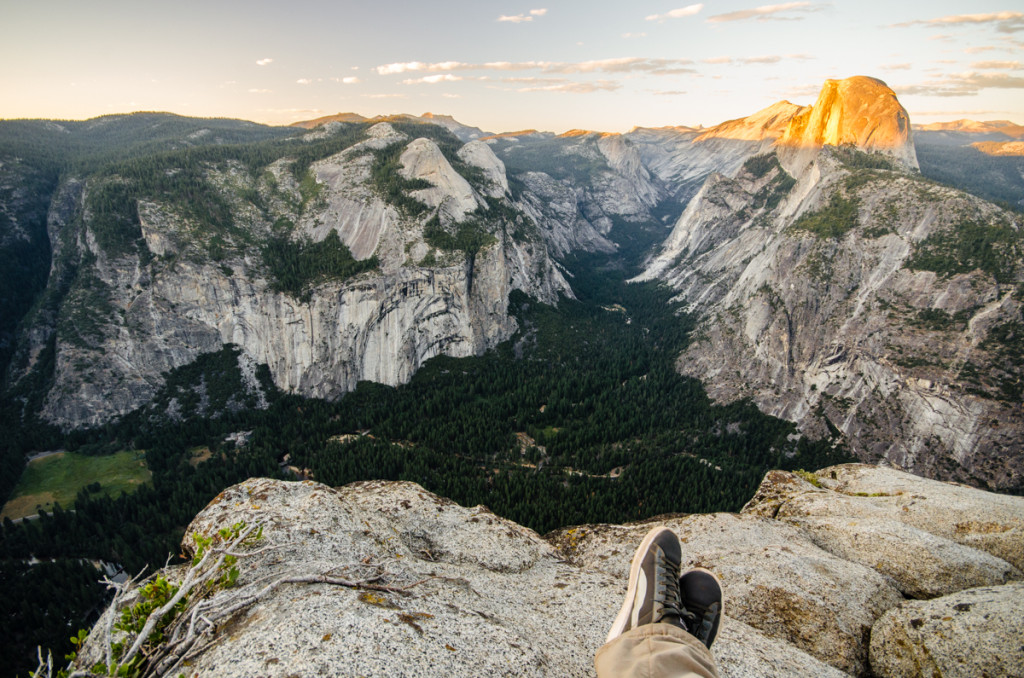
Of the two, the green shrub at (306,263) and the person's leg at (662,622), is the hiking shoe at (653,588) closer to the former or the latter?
the person's leg at (662,622)

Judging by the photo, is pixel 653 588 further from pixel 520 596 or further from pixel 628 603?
pixel 520 596

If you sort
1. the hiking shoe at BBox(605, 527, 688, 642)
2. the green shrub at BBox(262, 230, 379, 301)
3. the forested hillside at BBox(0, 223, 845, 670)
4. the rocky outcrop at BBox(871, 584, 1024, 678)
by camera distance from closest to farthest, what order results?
the hiking shoe at BBox(605, 527, 688, 642), the rocky outcrop at BBox(871, 584, 1024, 678), the forested hillside at BBox(0, 223, 845, 670), the green shrub at BBox(262, 230, 379, 301)

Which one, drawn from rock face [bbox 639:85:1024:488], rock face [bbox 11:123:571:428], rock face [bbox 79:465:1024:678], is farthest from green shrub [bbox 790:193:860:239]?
rock face [bbox 79:465:1024:678]

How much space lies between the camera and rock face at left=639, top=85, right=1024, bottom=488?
66562mm

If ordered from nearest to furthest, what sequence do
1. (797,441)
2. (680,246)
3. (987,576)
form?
1. (987,576)
2. (797,441)
3. (680,246)

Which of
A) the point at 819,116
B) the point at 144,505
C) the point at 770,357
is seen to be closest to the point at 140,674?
the point at 144,505

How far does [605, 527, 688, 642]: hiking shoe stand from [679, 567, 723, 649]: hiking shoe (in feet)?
1.02

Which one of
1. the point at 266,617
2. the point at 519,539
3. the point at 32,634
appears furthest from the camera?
the point at 32,634

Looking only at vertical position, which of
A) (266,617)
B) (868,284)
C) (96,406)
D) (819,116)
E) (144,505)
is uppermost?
(819,116)

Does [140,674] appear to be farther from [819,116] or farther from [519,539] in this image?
[819,116]

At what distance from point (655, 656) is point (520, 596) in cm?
985

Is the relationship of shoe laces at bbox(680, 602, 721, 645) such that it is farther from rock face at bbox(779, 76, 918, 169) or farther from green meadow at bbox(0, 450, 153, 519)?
rock face at bbox(779, 76, 918, 169)

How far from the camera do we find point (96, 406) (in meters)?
89.6

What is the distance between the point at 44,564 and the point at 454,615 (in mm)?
78222
